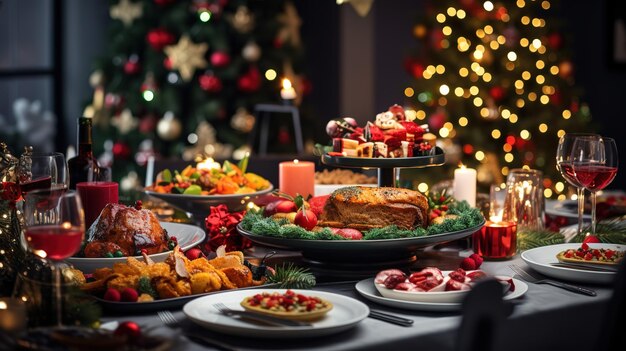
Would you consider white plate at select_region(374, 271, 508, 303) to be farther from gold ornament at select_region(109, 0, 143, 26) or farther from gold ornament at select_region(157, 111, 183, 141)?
gold ornament at select_region(109, 0, 143, 26)

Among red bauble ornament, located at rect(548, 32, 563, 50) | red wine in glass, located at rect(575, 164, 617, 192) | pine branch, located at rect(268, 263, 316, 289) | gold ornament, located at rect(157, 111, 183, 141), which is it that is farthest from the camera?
red bauble ornament, located at rect(548, 32, 563, 50)

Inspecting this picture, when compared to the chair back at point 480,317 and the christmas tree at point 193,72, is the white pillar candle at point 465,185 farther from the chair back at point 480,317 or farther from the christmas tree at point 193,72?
the christmas tree at point 193,72

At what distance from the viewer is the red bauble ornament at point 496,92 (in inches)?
235

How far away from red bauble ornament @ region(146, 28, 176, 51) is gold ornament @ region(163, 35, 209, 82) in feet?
0.49

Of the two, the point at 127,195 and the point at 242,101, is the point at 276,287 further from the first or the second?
the point at 242,101

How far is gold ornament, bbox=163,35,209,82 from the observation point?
5562mm

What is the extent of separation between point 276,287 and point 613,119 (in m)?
5.69

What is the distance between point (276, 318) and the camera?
1403 millimetres

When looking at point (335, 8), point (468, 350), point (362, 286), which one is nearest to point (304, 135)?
point (335, 8)

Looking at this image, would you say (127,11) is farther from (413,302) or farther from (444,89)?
(413,302)

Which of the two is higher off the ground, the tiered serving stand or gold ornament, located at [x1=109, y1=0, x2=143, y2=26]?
gold ornament, located at [x1=109, y1=0, x2=143, y2=26]

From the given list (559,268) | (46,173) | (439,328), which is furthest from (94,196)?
(559,268)

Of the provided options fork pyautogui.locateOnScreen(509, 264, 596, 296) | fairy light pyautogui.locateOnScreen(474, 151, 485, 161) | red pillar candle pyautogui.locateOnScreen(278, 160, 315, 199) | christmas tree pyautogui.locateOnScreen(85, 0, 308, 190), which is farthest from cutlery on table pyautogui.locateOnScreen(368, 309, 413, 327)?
fairy light pyautogui.locateOnScreen(474, 151, 485, 161)

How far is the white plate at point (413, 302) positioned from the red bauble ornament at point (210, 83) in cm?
402
